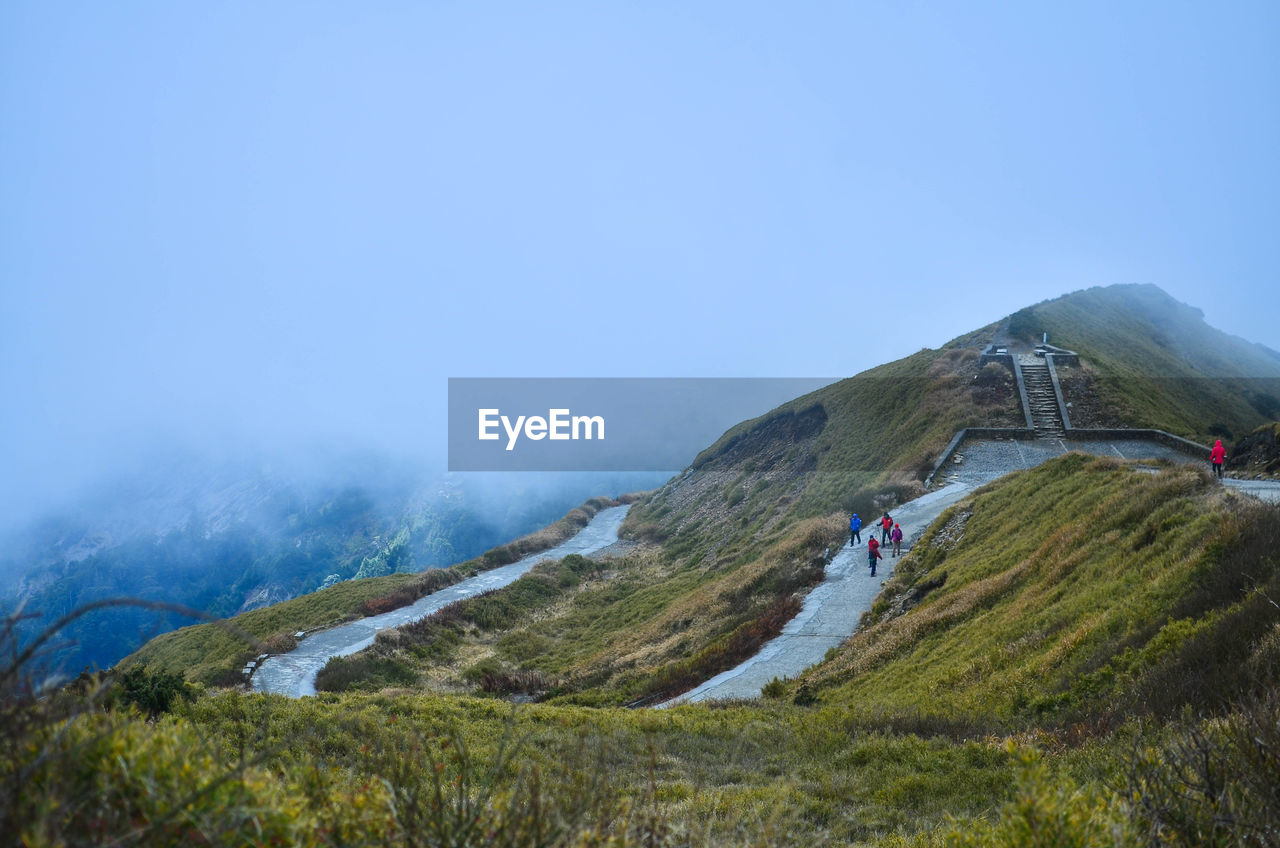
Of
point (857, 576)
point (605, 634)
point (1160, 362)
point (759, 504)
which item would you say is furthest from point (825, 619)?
point (1160, 362)

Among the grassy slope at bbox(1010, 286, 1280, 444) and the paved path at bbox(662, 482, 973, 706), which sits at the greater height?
the grassy slope at bbox(1010, 286, 1280, 444)

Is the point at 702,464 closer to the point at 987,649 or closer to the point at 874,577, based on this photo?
the point at 874,577

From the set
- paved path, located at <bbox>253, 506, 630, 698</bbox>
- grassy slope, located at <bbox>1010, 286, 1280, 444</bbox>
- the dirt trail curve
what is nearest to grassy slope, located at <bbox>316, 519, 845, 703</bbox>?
the dirt trail curve

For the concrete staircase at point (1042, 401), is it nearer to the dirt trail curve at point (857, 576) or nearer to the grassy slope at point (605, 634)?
the dirt trail curve at point (857, 576)

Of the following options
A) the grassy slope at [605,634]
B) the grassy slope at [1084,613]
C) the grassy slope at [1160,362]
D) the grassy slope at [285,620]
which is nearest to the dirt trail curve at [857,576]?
the grassy slope at [605,634]

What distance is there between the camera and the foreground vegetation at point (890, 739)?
Result: 10.1 feet

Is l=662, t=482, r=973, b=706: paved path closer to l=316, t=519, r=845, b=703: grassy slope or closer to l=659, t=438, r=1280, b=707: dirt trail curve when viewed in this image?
l=659, t=438, r=1280, b=707: dirt trail curve

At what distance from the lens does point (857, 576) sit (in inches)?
966

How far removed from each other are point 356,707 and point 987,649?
12.1 m

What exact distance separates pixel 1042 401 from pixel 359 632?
36.8m

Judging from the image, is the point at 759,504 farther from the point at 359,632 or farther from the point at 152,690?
the point at 152,690

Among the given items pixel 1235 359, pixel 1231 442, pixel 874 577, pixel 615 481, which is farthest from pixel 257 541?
pixel 1235 359

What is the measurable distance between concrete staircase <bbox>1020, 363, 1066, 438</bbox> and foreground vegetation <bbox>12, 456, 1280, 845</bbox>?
53.5 feet

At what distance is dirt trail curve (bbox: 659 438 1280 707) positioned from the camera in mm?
18500
